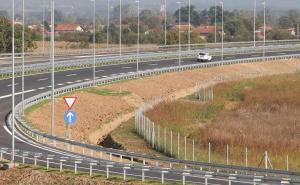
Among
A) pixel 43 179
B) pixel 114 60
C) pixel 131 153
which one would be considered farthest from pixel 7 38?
pixel 43 179

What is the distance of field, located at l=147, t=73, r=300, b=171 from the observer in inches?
2343

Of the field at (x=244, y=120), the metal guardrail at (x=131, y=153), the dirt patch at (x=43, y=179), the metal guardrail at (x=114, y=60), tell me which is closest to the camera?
the dirt patch at (x=43, y=179)

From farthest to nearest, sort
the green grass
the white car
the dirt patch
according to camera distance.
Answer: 1. the white car
2. the green grass
3. the dirt patch

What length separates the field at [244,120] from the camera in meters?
59.5

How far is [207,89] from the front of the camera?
341ft

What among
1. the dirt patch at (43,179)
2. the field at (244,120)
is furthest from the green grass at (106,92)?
the dirt patch at (43,179)

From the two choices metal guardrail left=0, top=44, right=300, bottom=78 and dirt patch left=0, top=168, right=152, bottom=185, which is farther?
metal guardrail left=0, top=44, right=300, bottom=78

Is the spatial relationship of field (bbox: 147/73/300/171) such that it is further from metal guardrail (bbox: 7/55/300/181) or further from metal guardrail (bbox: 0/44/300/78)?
metal guardrail (bbox: 0/44/300/78)

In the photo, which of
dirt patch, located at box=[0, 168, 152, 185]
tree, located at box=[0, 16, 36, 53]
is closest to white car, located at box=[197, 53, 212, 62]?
tree, located at box=[0, 16, 36, 53]

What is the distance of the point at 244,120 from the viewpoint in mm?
79250

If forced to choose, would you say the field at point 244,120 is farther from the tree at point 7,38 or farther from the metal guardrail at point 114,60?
the tree at point 7,38

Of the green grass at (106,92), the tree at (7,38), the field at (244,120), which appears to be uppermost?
the tree at (7,38)

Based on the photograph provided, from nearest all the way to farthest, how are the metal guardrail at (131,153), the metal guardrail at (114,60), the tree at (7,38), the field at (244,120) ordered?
the metal guardrail at (131,153) < the field at (244,120) < the metal guardrail at (114,60) < the tree at (7,38)

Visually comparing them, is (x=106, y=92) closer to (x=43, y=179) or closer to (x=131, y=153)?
(x=131, y=153)
